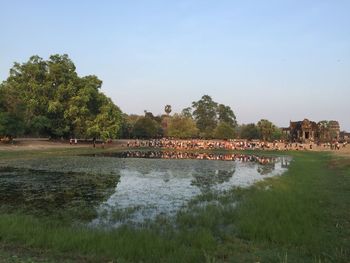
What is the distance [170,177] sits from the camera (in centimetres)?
3167

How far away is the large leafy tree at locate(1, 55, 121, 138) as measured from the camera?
235 feet

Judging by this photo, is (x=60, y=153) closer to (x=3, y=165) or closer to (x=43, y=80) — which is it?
(x=3, y=165)

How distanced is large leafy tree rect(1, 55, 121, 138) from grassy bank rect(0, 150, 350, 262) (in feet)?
187

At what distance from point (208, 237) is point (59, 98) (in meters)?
65.4

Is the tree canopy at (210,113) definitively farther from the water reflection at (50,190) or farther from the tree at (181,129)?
the water reflection at (50,190)

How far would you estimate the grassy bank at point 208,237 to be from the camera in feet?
33.6

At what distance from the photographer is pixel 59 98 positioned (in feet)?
240

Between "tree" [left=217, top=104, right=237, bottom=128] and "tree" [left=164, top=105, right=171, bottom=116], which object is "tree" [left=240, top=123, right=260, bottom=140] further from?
"tree" [left=164, top=105, right=171, bottom=116]

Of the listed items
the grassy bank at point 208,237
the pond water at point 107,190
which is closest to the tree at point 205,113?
the pond water at point 107,190

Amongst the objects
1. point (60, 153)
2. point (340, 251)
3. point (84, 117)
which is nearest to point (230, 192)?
point (340, 251)

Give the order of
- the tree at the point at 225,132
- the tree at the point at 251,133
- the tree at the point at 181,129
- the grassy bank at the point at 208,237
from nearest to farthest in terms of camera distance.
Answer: the grassy bank at the point at 208,237
the tree at the point at 181,129
the tree at the point at 225,132
the tree at the point at 251,133

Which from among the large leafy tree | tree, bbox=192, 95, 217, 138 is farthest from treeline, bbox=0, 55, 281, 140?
tree, bbox=192, 95, 217, 138

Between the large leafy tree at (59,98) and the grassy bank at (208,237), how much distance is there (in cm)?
5699

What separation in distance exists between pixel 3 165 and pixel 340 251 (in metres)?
33.7
